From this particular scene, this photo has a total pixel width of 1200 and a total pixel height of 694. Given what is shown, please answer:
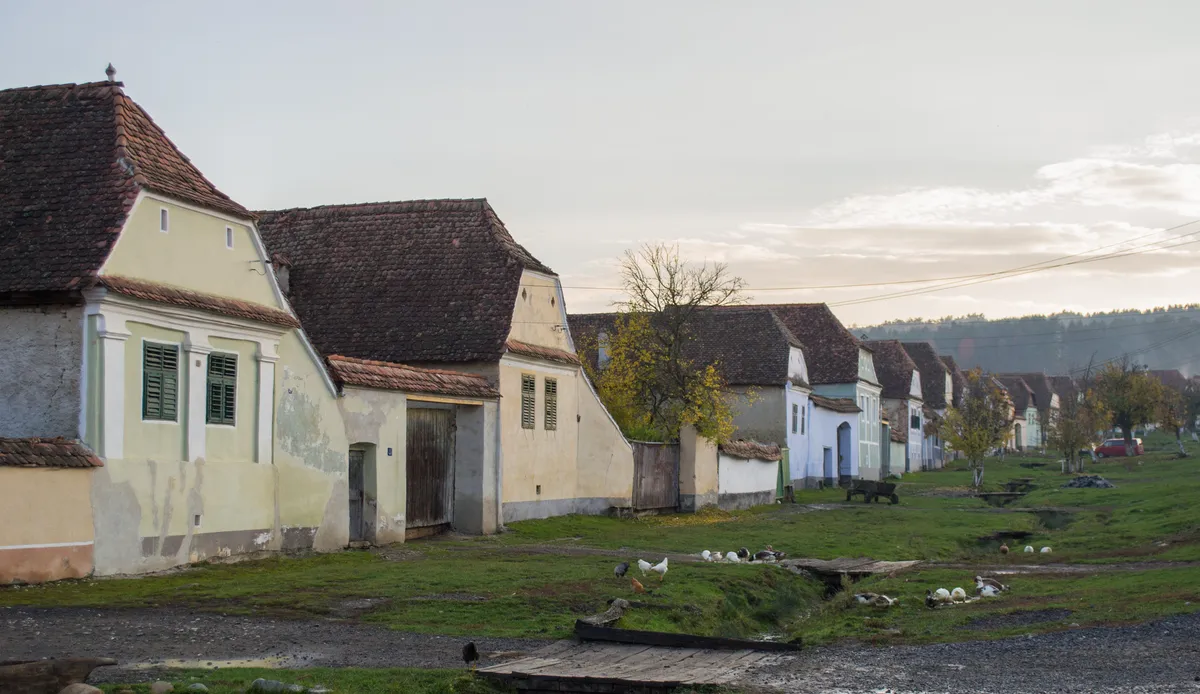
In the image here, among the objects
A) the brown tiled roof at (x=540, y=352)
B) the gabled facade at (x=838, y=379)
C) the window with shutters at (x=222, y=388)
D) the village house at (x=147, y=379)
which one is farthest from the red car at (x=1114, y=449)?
the window with shutters at (x=222, y=388)

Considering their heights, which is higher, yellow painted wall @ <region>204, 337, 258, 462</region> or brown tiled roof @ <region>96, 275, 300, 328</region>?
brown tiled roof @ <region>96, 275, 300, 328</region>

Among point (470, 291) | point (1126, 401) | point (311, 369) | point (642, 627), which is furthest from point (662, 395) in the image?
point (1126, 401)

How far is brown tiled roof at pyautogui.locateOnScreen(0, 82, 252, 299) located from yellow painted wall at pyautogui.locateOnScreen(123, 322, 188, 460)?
1.33 m

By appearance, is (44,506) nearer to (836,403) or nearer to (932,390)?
(836,403)

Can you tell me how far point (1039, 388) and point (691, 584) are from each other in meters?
121

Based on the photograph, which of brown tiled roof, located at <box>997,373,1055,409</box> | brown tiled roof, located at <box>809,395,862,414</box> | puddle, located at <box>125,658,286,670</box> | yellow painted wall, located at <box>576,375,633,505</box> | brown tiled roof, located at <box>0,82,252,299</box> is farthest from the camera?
brown tiled roof, located at <box>997,373,1055,409</box>

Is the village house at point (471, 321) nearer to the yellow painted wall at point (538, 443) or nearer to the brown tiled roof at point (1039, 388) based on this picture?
the yellow painted wall at point (538, 443)

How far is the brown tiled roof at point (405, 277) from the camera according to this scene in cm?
2897

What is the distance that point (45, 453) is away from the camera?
17.1m

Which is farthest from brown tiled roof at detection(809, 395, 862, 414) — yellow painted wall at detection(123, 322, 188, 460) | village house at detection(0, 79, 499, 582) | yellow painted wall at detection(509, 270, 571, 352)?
yellow painted wall at detection(123, 322, 188, 460)

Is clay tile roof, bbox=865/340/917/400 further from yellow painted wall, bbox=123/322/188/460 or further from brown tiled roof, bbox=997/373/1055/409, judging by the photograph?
yellow painted wall, bbox=123/322/188/460

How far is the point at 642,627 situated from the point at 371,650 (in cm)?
344

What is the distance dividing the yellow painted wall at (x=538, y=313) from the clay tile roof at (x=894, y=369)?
150 feet

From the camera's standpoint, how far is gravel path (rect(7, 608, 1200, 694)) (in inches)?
432
